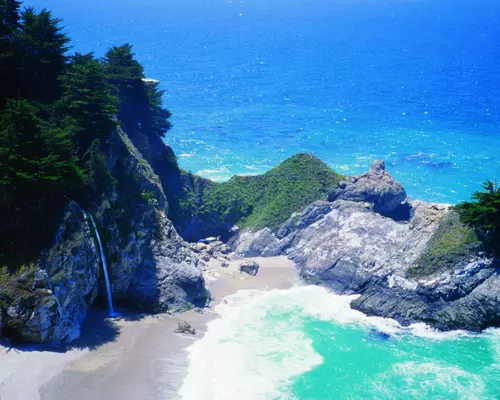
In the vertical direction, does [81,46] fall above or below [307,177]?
above

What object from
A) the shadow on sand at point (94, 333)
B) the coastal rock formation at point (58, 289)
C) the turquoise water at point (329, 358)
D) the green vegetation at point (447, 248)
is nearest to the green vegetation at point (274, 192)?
the turquoise water at point (329, 358)

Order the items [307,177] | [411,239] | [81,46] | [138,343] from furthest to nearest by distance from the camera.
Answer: [81,46], [307,177], [411,239], [138,343]

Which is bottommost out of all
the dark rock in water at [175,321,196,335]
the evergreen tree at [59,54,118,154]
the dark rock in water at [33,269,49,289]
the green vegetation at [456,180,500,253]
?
the dark rock in water at [175,321,196,335]

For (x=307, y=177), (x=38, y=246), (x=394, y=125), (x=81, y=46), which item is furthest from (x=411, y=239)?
(x=81, y=46)

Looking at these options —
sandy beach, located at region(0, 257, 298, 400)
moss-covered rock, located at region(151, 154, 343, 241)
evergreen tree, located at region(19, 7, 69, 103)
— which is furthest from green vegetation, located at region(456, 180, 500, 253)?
evergreen tree, located at region(19, 7, 69, 103)

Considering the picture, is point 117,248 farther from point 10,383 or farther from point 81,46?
point 81,46

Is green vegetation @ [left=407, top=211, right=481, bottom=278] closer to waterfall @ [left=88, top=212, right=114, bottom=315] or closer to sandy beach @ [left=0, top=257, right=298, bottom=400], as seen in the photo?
sandy beach @ [left=0, top=257, right=298, bottom=400]
